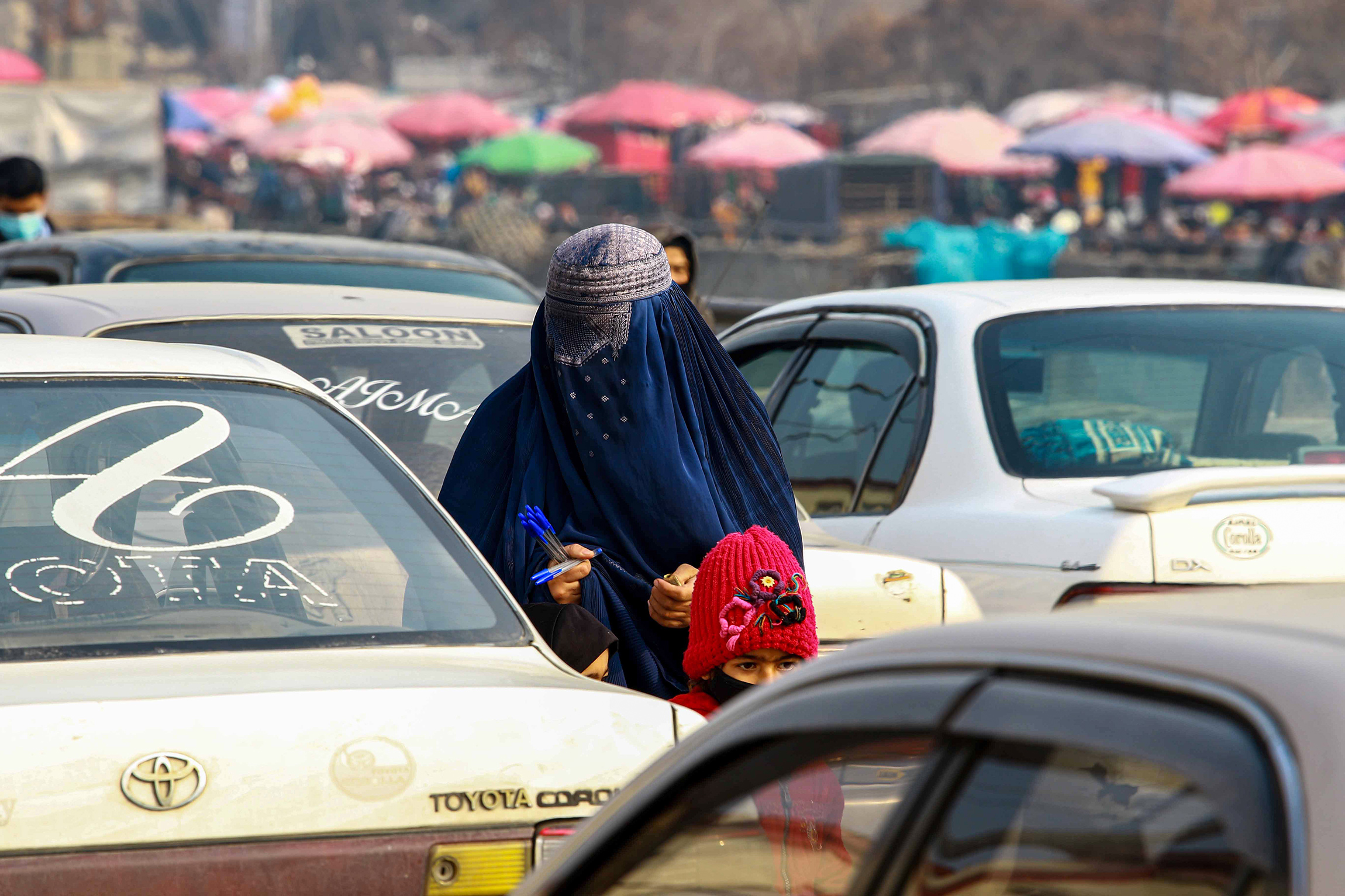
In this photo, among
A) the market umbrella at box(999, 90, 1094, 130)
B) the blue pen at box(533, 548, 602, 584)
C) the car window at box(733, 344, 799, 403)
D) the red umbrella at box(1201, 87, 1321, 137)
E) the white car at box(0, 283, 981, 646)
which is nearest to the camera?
the blue pen at box(533, 548, 602, 584)

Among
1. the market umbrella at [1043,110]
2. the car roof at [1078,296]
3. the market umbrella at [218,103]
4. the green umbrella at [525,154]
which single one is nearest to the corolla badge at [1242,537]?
the car roof at [1078,296]

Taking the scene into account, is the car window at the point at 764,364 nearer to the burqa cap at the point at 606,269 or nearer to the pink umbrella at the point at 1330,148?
the burqa cap at the point at 606,269

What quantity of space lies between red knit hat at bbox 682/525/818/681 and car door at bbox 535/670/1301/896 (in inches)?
45.3

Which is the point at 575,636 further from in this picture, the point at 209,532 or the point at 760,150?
the point at 760,150

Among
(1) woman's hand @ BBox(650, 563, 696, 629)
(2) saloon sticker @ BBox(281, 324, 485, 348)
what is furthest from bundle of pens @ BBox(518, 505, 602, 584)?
(2) saloon sticker @ BBox(281, 324, 485, 348)

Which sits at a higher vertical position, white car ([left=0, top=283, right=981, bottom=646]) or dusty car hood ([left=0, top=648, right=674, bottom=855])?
white car ([left=0, top=283, right=981, bottom=646])

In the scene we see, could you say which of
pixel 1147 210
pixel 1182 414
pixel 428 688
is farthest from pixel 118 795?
pixel 1147 210

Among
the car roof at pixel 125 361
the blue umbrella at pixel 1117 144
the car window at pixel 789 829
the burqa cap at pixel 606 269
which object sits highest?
the burqa cap at pixel 606 269

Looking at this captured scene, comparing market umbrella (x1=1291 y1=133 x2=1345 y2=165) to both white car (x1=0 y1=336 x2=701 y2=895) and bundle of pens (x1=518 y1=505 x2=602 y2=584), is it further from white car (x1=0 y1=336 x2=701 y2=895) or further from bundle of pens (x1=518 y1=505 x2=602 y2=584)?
white car (x1=0 y1=336 x2=701 y2=895)

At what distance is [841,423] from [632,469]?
2110 millimetres

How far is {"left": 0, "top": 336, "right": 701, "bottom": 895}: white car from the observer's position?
2.29 metres

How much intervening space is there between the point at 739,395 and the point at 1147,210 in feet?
105

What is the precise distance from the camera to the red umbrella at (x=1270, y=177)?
24.6 meters

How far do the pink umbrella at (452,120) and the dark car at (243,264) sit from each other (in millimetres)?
32365
